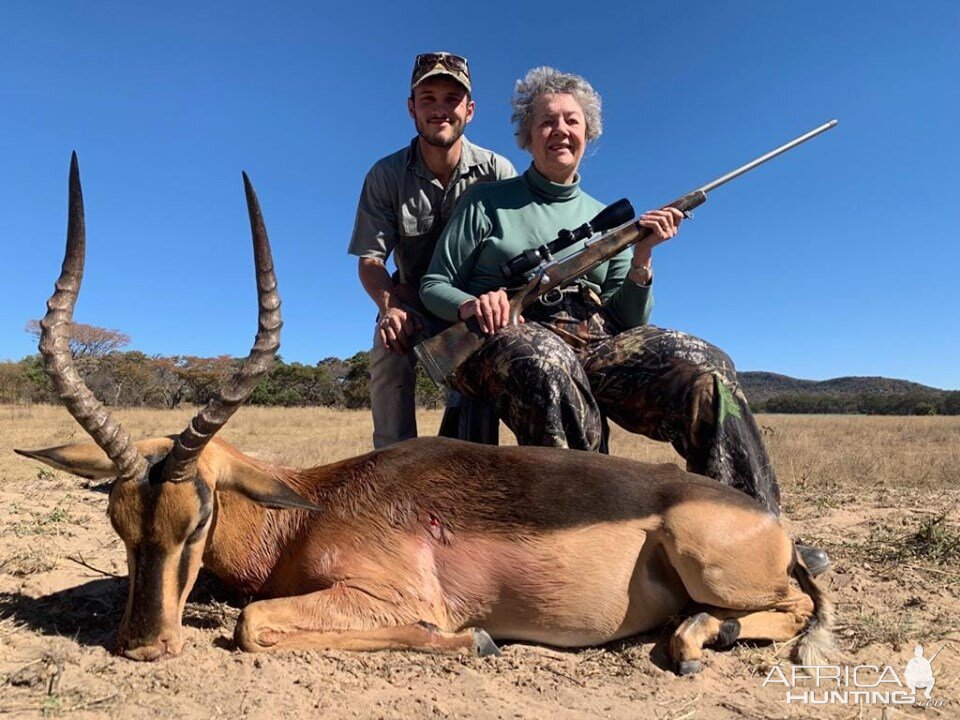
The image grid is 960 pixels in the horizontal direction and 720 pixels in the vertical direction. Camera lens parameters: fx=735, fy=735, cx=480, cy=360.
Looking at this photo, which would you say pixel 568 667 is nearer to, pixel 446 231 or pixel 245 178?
pixel 245 178

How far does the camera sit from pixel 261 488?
146 inches

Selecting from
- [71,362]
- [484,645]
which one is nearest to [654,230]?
[484,645]

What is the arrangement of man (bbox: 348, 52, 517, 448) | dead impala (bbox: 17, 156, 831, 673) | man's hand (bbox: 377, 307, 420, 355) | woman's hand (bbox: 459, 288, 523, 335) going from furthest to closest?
man (bbox: 348, 52, 517, 448), man's hand (bbox: 377, 307, 420, 355), woman's hand (bbox: 459, 288, 523, 335), dead impala (bbox: 17, 156, 831, 673)

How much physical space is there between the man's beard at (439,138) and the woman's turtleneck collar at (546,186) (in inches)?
43.0

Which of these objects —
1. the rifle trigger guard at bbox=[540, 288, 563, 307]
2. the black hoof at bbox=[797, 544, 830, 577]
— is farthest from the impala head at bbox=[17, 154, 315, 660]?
the black hoof at bbox=[797, 544, 830, 577]

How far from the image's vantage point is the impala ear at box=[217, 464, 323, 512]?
11.8 feet

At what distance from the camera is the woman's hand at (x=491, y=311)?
5078 millimetres

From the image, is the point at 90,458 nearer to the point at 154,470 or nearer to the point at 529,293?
the point at 154,470

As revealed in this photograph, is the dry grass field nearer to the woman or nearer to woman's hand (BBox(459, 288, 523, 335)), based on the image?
the woman

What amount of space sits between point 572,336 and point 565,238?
2.46ft

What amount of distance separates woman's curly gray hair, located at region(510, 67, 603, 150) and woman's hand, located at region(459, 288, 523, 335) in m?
1.73

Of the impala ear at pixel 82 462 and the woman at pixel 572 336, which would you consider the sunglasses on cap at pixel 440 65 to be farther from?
the impala ear at pixel 82 462

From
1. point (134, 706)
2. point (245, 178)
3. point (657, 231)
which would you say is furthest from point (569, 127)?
point (134, 706)

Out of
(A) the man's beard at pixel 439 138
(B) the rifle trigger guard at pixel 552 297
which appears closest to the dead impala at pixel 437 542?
(B) the rifle trigger guard at pixel 552 297
